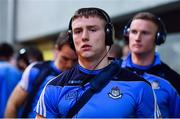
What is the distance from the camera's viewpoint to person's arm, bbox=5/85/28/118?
4.24 meters

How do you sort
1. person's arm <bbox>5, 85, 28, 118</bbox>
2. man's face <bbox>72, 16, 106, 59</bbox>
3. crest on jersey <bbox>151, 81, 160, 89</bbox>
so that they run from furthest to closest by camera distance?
person's arm <bbox>5, 85, 28, 118</bbox>, crest on jersey <bbox>151, 81, 160, 89</bbox>, man's face <bbox>72, 16, 106, 59</bbox>

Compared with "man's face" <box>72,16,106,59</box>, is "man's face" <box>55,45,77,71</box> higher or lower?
lower

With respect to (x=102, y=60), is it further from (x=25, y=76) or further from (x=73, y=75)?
(x=25, y=76)

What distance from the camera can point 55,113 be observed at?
2.69m

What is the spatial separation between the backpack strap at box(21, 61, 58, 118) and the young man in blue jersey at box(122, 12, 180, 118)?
0.71 meters

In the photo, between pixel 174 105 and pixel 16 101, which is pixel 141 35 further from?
pixel 16 101

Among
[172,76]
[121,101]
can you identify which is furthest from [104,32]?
[172,76]

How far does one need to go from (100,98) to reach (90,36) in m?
0.37

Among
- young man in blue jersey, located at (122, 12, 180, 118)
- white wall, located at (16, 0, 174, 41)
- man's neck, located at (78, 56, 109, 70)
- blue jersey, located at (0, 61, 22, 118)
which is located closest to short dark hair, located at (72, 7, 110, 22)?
man's neck, located at (78, 56, 109, 70)

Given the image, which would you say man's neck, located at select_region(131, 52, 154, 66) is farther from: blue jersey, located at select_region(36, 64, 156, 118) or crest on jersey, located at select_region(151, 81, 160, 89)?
blue jersey, located at select_region(36, 64, 156, 118)

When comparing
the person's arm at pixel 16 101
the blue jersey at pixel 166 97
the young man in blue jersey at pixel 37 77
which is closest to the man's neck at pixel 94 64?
the blue jersey at pixel 166 97

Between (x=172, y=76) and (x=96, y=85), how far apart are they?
1.24 m

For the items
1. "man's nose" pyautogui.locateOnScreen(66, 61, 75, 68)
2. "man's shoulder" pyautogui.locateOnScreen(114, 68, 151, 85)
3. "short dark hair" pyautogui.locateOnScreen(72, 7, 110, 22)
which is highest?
"short dark hair" pyautogui.locateOnScreen(72, 7, 110, 22)

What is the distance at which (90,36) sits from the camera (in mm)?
2701
